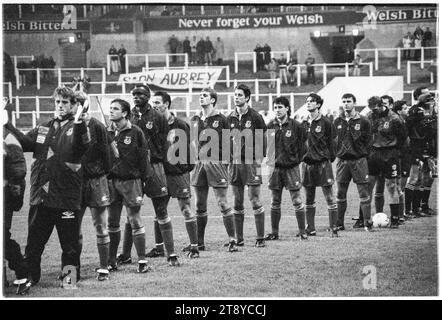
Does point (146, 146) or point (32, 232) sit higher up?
point (146, 146)

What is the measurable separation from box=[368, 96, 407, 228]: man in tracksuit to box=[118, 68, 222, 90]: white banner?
8.46 metres

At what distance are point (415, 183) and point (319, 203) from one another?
2.22 meters

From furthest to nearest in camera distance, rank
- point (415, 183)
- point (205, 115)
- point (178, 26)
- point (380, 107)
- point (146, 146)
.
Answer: point (178, 26)
point (415, 183)
point (380, 107)
point (205, 115)
point (146, 146)

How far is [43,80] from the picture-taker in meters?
16.2

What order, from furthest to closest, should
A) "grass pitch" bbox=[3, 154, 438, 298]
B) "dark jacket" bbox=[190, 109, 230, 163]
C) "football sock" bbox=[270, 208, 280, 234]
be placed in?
"football sock" bbox=[270, 208, 280, 234] → "dark jacket" bbox=[190, 109, 230, 163] → "grass pitch" bbox=[3, 154, 438, 298]

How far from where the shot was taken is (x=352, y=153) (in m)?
11.6

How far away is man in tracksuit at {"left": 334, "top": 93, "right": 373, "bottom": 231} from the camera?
37.8 ft

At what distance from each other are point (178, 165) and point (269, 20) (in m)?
13.5

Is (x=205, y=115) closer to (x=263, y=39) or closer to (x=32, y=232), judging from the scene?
(x=32, y=232)

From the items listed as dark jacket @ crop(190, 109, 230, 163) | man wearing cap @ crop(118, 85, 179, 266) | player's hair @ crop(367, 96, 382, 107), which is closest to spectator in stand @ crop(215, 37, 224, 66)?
player's hair @ crop(367, 96, 382, 107)

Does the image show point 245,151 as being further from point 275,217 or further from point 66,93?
point 66,93

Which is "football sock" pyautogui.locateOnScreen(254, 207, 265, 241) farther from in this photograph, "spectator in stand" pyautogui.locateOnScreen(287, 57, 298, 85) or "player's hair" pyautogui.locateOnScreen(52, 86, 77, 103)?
"spectator in stand" pyautogui.locateOnScreen(287, 57, 298, 85)

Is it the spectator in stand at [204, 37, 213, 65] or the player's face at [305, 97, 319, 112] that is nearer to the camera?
the player's face at [305, 97, 319, 112]
